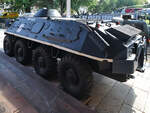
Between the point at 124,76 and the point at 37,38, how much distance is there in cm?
239

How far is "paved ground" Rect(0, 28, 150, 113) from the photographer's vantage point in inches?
105

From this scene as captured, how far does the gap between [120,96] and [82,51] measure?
60.6 inches

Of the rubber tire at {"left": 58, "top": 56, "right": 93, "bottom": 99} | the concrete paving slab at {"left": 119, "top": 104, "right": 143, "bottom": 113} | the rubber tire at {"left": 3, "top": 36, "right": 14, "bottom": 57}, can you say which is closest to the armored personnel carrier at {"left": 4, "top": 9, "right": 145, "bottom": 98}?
the rubber tire at {"left": 58, "top": 56, "right": 93, "bottom": 99}

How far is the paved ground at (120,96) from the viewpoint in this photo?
2668mm

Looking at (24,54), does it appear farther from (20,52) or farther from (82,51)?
(82,51)

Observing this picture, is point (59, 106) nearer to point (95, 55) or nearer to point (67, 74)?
point (67, 74)

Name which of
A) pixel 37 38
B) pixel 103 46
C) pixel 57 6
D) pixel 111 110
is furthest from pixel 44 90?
pixel 57 6

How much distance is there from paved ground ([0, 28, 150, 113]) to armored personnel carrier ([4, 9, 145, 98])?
429 mm

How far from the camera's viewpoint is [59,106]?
269cm

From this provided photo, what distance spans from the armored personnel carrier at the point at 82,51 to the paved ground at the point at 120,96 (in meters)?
0.43

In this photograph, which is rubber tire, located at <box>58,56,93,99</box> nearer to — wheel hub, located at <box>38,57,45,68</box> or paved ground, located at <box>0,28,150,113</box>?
paved ground, located at <box>0,28,150,113</box>

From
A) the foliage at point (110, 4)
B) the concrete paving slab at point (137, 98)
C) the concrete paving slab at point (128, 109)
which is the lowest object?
the concrete paving slab at point (128, 109)

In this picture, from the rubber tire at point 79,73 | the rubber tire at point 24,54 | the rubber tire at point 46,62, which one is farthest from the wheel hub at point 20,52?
the rubber tire at point 79,73

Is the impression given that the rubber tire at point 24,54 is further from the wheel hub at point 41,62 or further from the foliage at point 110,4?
the foliage at point 110,4
